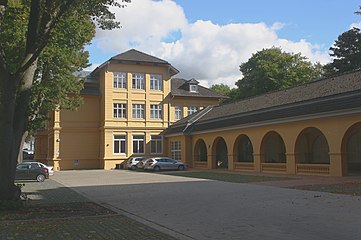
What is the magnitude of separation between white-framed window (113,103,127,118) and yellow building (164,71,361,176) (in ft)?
21.9

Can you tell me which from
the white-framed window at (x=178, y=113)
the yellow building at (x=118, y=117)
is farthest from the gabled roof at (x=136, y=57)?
the white-framed window at (x=178, y=113)

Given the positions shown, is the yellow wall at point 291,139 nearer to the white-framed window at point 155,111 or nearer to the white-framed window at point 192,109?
the white-framed window at point 155,111

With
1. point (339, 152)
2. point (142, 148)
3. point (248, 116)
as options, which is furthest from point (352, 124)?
point (142, 148)

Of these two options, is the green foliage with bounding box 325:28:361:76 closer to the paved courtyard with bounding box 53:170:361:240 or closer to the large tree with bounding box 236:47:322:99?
the large tree with bounding box 236:47:322:99

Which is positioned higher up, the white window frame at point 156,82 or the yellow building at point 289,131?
the white window frame at point 156,82

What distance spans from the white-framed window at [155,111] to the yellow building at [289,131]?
16.0ft

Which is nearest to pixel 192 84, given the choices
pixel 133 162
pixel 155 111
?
pixel 155 111

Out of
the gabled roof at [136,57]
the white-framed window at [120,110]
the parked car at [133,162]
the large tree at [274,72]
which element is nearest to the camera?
the parked car at [133,162]

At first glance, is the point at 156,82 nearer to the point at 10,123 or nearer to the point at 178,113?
the point at 178,113

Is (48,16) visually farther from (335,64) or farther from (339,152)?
(335,64)

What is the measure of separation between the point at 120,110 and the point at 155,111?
14.3ft

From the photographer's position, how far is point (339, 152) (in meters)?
24.9

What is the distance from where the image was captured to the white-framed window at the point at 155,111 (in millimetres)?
50625

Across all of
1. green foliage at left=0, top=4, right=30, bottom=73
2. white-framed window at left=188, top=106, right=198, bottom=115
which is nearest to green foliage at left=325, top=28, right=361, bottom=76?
white-framed window at left=188, top=106, right=198, bottom=115
